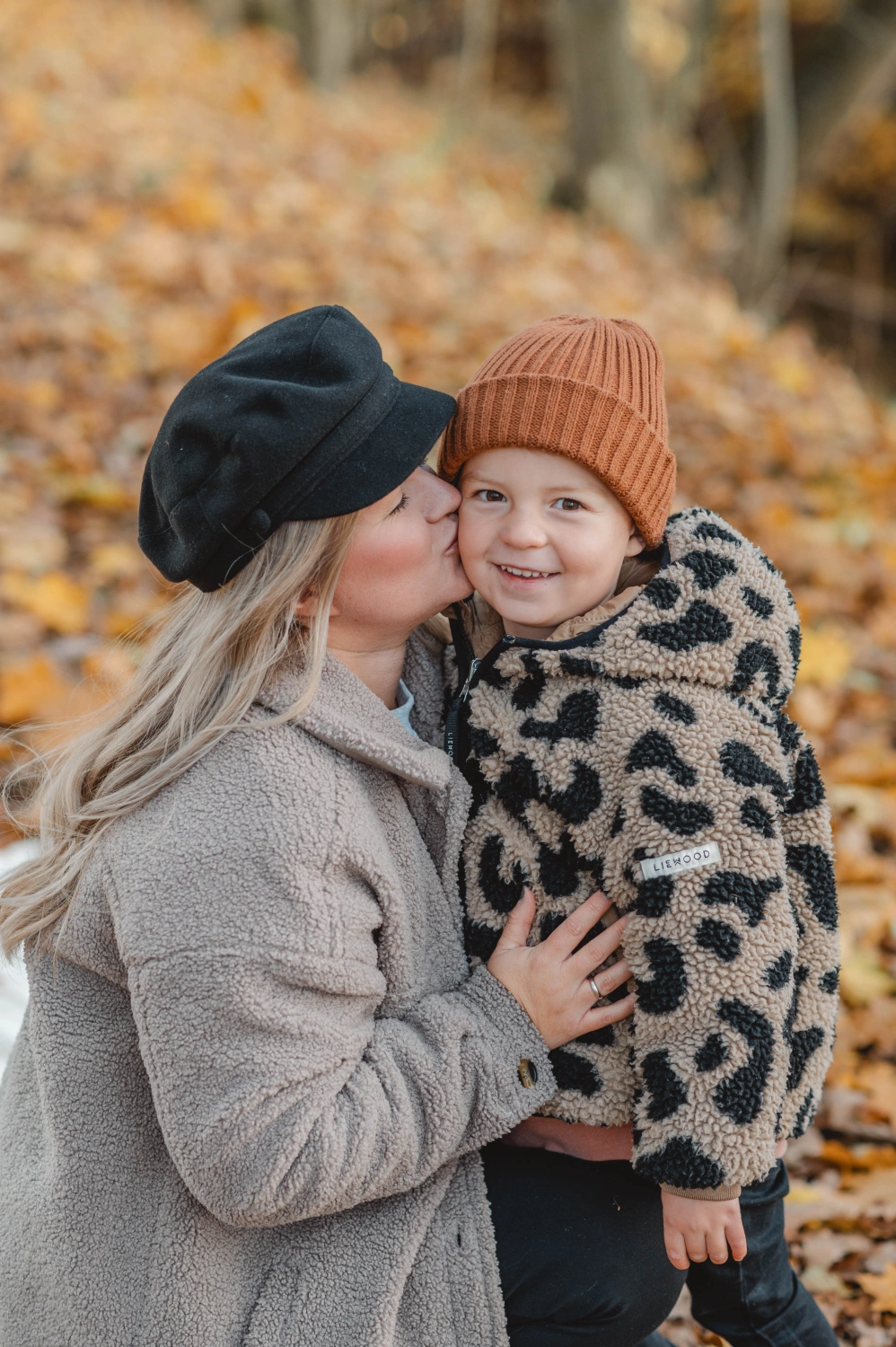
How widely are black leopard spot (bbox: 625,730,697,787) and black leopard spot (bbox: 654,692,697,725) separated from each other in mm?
35

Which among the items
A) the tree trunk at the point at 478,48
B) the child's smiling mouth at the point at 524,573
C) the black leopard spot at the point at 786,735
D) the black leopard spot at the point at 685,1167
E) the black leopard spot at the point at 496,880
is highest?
the tree trunk at the point at 478,48

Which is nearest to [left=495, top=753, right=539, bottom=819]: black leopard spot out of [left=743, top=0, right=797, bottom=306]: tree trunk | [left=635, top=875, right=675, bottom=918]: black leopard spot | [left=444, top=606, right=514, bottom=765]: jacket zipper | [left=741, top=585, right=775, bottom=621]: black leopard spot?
[left=444, top=606, right=514, bottom=765]: jacket zipper

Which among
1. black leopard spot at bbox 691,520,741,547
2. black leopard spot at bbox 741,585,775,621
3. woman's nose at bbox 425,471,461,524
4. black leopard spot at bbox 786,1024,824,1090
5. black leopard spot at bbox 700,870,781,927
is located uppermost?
black leopard spot at bbox 691,520,741,547

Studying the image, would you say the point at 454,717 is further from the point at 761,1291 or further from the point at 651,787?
the point at 761,1291

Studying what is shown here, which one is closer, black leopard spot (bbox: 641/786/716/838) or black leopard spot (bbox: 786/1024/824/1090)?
black leopard spot (bbox: 641/786/716/838)

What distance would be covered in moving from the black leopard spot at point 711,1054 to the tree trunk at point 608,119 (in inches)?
339

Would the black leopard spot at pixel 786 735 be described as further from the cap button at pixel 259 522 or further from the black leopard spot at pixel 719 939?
the cap button at pixel 259 522

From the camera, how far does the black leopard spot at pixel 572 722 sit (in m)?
1.81

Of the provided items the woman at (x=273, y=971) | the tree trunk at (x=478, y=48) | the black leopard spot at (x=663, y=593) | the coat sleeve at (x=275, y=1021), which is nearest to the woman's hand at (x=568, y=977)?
the woman at (x=273, y=971)

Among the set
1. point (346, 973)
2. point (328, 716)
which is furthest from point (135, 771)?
point (346, 973)

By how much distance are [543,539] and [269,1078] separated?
2.98ft

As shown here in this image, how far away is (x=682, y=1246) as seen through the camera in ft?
5.63

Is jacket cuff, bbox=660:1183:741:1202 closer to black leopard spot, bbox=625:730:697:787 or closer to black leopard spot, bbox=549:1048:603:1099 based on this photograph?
black leopard spot, bbox=549:1048:603:1099

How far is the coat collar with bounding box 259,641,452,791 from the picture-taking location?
175cm
